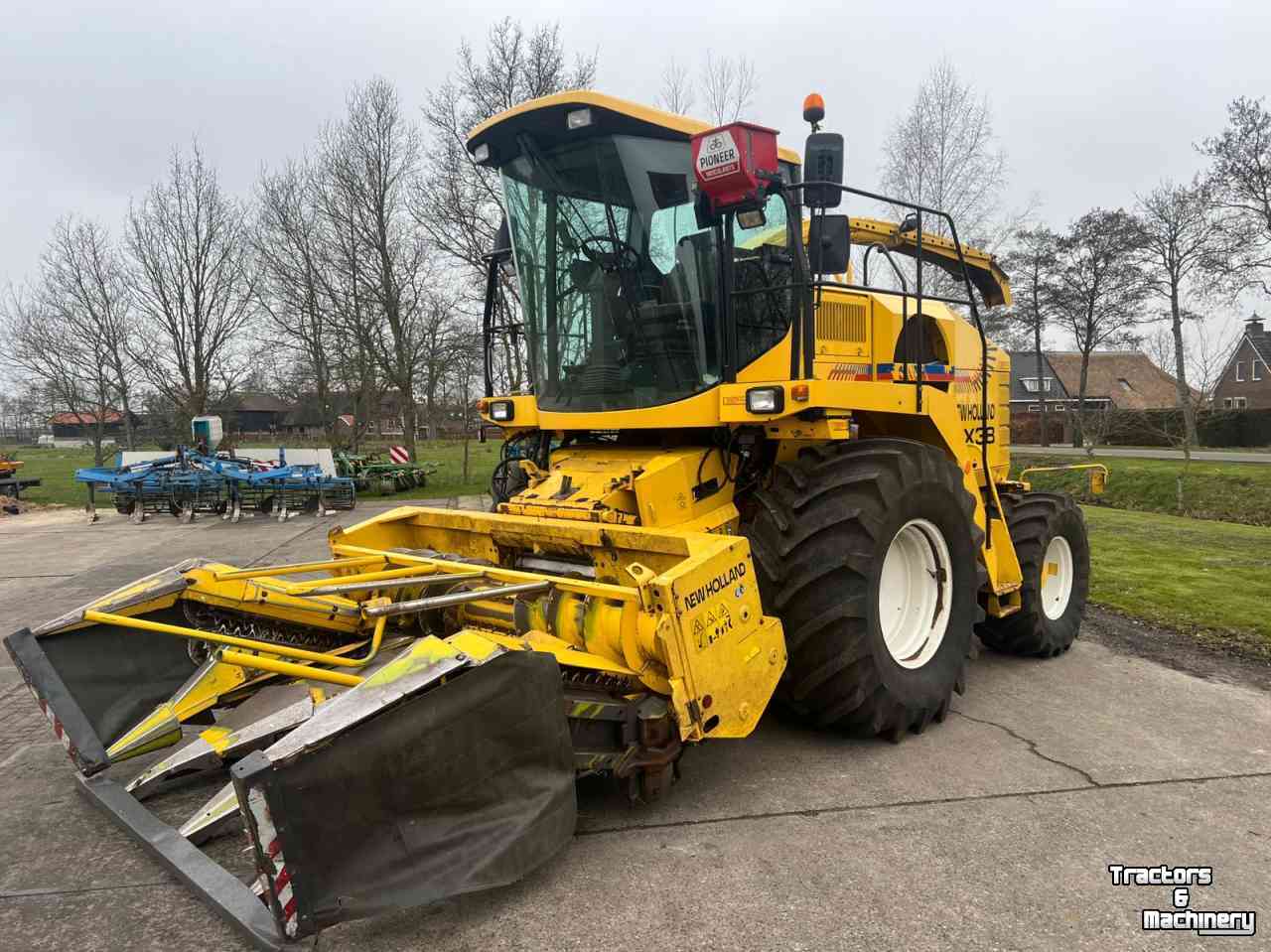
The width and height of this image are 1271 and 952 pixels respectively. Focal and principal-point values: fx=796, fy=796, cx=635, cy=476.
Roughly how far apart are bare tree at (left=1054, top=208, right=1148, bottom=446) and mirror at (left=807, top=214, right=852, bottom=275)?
28264mm

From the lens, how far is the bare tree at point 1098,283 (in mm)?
28500

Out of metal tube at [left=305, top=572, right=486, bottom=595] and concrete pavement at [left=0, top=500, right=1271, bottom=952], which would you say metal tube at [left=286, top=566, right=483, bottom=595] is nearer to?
metal tube at [left=305, top=572, right=486, bottom=595]

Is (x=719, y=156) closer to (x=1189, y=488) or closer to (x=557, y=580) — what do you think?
(x=557, y=580)

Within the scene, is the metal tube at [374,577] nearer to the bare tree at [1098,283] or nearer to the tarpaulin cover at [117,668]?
the tarpaulin cover at [117,668]

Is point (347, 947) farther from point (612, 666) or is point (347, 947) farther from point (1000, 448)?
point (1000, 448)

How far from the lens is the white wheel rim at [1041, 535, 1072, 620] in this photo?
5.73 m

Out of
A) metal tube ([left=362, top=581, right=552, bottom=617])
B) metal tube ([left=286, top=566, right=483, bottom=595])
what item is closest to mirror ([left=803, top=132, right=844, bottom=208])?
metal tube ([left=362, top=581, right=552, bottom=617])

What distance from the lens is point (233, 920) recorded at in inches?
93.9

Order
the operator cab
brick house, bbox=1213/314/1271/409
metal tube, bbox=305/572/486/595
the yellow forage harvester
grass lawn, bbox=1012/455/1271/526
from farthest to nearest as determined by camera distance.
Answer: brick house, bbox=1213/314/1271/409 → grass lawn, bbox=1012/455/1271/526 → the operator cab → metal tube, bbox=305/572/486/595 → the yellow forage harvester

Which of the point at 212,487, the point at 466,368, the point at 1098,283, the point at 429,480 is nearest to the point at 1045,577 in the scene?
the point at 212,487

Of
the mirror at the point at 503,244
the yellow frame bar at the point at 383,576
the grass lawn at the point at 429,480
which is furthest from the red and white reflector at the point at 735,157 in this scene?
the grass lawn at the point at 429,480

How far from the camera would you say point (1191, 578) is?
8062 mm

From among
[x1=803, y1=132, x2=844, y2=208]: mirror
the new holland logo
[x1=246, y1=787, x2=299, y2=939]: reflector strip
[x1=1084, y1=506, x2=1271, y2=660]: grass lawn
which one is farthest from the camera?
[x1=1084, y1=506, x2=1271, y2=660]: grass lawn

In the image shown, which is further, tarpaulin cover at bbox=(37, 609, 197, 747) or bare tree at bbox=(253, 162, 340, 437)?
bare tree at bbox=(253, 162, 340, 437)
